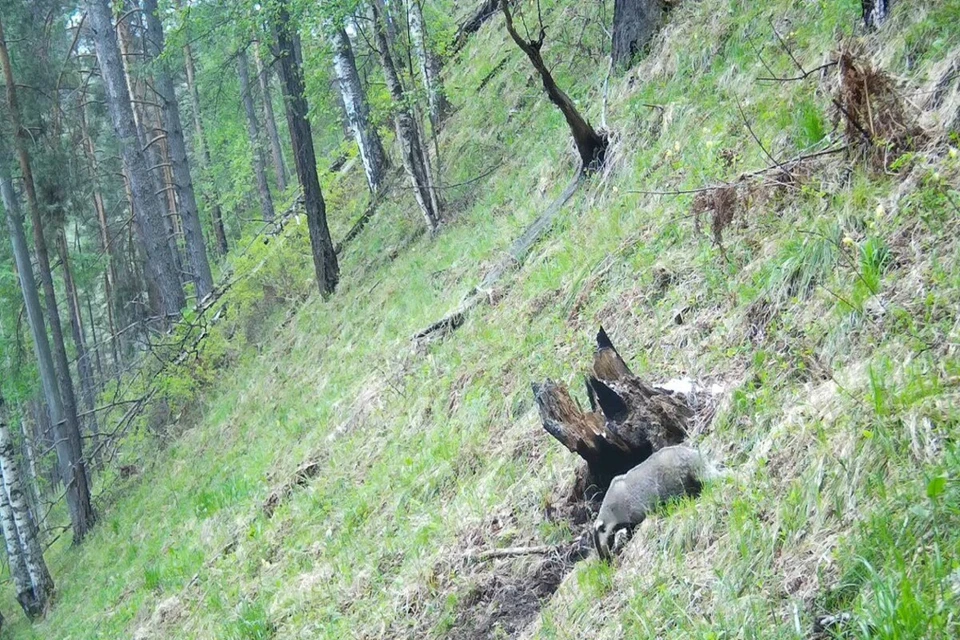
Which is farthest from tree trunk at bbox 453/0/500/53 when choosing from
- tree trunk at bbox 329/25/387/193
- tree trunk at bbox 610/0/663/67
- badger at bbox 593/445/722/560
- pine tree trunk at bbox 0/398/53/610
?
badger at bbox 593/445/722/560

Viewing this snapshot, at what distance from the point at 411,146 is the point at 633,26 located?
385 cm

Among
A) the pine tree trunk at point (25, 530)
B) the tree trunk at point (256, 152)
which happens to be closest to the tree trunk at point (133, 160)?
the pine tree trunk at point (25, 530)

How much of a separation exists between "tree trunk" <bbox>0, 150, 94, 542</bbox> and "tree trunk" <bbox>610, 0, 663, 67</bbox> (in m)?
10.6

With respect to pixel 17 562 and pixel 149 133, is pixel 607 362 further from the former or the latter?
pixel 149 133

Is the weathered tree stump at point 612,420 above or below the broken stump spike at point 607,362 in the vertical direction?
below

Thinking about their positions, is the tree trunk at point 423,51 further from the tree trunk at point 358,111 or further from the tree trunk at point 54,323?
the tree trunk at point 54,323

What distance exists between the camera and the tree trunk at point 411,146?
11.8m

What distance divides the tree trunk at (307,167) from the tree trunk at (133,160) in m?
4.21

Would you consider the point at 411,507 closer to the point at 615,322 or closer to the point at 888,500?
the point at 615,322

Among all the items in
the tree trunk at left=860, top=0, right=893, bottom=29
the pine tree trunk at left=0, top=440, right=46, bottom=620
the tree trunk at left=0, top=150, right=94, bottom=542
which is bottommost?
the pine tree trunk at left=0, top=440, right=46, bottom=620

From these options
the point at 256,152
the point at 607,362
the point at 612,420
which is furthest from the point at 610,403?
the point at 256,152

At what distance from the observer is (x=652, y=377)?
5.31 metres

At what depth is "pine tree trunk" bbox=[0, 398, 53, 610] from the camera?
45.5ft

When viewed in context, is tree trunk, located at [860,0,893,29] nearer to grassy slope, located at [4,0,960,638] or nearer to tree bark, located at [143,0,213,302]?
grassy slope, located at [4,0,960,638]
